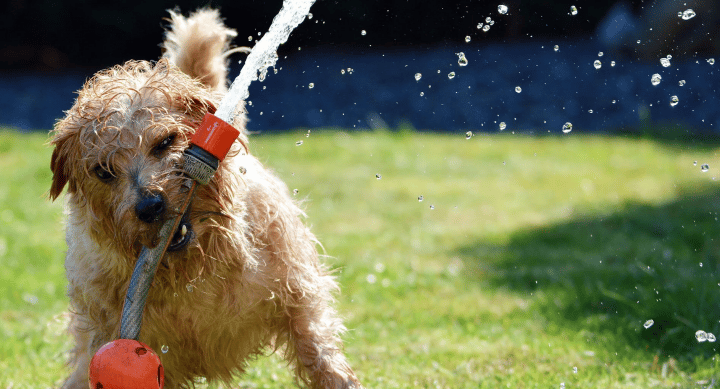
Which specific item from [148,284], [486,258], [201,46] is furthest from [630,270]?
[148,284]

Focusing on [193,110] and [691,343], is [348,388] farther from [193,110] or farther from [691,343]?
[691,343]

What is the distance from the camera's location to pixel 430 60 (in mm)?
13062

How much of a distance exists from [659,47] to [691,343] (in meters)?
8.89

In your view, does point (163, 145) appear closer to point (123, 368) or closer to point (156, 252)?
point (156, 252)

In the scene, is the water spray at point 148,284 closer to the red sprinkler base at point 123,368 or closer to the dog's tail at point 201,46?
the red sprinkler base at point 123,368

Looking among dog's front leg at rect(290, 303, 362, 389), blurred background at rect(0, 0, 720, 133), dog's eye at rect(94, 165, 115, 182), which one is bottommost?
blurred background at rect(0, 0, 720, 133)

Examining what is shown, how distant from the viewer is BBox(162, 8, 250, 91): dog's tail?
3.77 metres

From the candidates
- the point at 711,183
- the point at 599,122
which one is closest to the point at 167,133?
the point at 711,183

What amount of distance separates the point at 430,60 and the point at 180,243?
10621 mm

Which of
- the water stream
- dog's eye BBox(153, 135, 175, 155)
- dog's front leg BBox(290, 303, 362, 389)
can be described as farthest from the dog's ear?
dog's front leg BBox(290, 303, 362, 389)

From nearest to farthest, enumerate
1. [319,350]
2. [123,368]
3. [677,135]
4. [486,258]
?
[123,368]
[319,350]
[486,258]
[677,135]

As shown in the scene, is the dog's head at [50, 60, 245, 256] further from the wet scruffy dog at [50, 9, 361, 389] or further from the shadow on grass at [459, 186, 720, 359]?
the shadow on grass at [459, 186, 720, 359]

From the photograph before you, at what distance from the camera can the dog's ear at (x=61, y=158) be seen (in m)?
3.10

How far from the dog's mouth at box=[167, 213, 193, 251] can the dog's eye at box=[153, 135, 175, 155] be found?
0.87 ft
